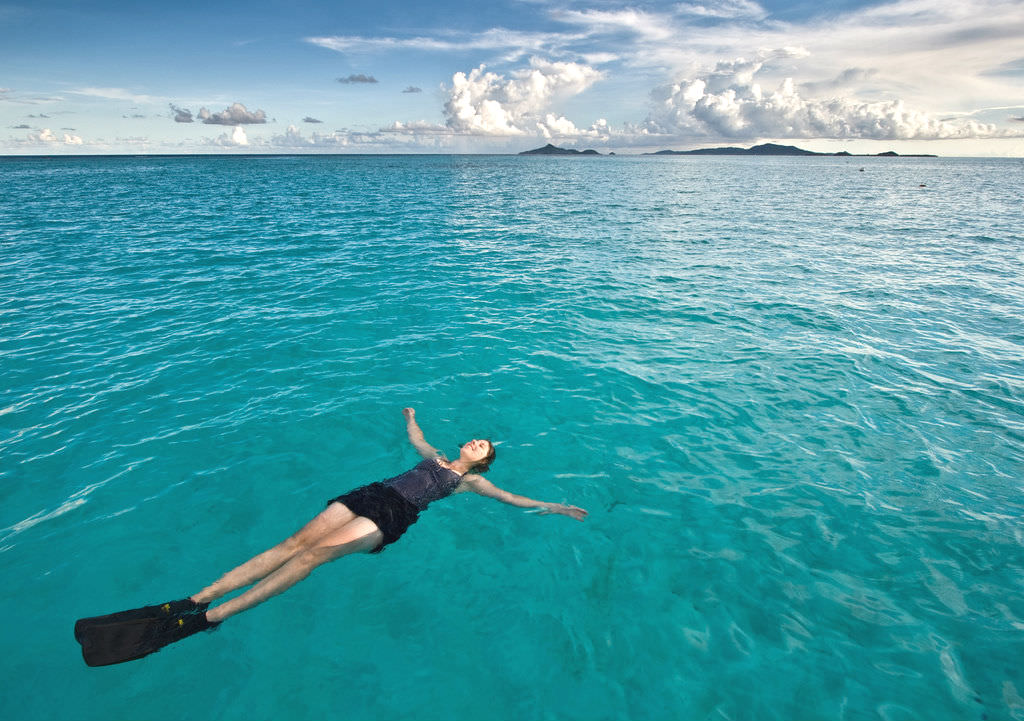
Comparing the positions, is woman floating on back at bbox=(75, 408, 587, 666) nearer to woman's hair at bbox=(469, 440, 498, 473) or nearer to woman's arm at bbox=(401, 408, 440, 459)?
woman's hair at bbox=(469, 440, 498, 473)

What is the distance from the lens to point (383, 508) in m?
7.53

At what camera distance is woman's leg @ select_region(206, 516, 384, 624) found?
6.18 meters

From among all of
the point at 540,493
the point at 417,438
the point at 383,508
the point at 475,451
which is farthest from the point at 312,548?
the point at 540,493

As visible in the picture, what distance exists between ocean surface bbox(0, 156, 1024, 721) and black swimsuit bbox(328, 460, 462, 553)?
475 mm

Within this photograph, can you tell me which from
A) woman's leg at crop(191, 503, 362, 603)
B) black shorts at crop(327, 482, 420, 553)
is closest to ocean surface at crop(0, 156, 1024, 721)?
black shorts at crop(327, 482, 420, 553)

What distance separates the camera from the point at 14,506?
855 cm

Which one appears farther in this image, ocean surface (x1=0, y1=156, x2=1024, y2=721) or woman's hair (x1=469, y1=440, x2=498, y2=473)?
woman's hair (x1=469, y1=440, x2=498, y2=473)

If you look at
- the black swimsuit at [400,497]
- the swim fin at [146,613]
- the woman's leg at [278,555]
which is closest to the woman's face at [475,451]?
the black swimsuit at [400,497]

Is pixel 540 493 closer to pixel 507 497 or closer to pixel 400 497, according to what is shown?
pixel 507 497

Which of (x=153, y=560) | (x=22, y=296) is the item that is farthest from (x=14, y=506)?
(x=22, y=296)

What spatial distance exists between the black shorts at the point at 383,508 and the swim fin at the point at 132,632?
223cm

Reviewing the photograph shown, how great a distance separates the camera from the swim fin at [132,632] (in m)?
5.63

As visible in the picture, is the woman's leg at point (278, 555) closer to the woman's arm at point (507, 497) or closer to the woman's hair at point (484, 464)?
the woman's arm at point (507, 497)

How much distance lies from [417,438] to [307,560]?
3.72 meters
